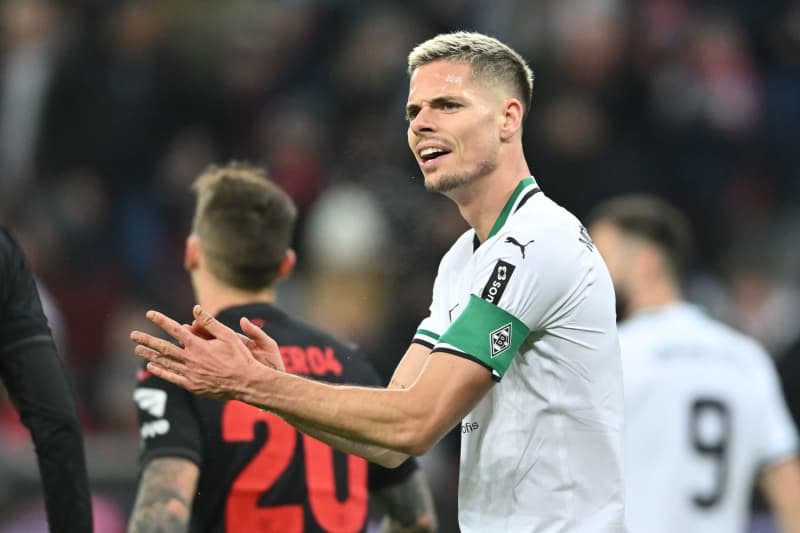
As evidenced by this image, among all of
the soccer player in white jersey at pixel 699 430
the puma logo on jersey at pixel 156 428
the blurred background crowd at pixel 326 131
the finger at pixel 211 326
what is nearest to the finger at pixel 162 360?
the finger at pixel 211 326

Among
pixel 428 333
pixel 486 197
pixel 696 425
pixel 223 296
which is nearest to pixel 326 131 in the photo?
pixel 696 425

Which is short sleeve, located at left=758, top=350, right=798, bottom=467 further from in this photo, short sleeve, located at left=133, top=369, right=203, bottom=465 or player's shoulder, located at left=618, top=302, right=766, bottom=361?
short sleeve, located at left=133, top=369, right=203, bottom=465


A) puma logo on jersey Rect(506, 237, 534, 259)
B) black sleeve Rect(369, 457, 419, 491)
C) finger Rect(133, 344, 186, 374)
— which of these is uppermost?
puma logo on jersey Rect(506, 237, 534, 259)

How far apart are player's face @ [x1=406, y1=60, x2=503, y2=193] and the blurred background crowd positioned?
4844mm

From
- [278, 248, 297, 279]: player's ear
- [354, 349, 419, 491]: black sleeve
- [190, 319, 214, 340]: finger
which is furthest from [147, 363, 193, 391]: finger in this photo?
[354, 349, 419, 491]: black sleeve

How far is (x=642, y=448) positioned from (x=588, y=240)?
103 inches

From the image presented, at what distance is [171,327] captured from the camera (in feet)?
10.9

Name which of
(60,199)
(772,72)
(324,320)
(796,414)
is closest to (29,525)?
(324,320)

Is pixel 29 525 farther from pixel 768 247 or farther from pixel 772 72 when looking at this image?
pixel 772 72

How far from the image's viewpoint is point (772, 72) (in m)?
Result: 11.5

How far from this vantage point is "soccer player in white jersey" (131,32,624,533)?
3.40m

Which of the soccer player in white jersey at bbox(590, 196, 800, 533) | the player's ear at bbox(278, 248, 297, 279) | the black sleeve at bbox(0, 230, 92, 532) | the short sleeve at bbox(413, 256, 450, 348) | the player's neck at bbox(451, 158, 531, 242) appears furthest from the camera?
the soccer player in white jersey at bbox(590, 196, 800, 533)

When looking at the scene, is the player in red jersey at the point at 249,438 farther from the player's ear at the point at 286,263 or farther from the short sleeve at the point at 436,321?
the short sleeve at the point at 436,321

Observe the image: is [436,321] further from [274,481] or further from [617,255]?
[617,255]
